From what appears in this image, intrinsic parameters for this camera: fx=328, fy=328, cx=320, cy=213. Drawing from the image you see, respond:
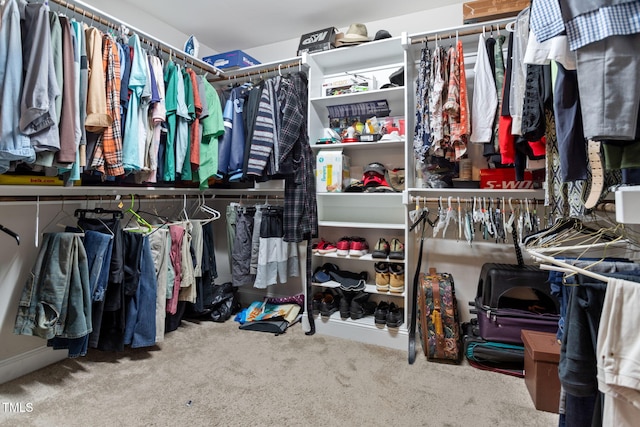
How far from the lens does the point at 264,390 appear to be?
5.65 ft

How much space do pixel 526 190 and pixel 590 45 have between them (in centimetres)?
134

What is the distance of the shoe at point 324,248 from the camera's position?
8.13 feet

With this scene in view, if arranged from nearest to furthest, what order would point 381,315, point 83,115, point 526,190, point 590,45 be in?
point 590,45, point 83,115, point 526,190, point 381,315

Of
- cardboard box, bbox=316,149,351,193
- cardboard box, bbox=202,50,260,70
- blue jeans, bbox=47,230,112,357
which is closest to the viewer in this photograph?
blue jeans, bbox=47,230,112,357

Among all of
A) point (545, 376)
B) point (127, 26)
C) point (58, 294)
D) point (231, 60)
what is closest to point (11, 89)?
point (127, 26)

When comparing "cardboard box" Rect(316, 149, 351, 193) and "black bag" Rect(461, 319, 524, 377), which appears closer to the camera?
"black bag" Rect(461, 319, 524, 377)

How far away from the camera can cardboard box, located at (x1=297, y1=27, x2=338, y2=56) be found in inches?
98.9

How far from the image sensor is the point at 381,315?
7.41ft

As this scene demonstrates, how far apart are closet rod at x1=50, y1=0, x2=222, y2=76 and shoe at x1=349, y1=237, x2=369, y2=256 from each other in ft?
6.01

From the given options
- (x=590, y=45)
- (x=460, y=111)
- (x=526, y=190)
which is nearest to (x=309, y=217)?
(x=460, y=111)

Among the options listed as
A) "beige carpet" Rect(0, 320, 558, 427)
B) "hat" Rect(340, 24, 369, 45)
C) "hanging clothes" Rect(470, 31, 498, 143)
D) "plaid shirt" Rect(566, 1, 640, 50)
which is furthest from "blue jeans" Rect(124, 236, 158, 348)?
"plaid shirt" Rect(566, 1, 640, 50)

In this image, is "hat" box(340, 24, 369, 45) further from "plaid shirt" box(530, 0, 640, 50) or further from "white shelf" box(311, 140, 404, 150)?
"plaid shirt" box(530, 0, 640, 50)

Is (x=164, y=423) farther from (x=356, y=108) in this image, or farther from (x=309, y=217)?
(x=356, y=108)

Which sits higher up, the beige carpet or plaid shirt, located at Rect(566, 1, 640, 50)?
plaid shirt, located at Rect(566, 1, 640, 50)
